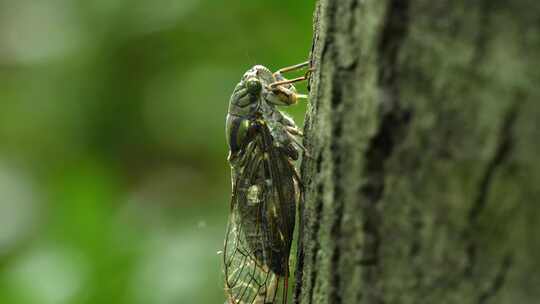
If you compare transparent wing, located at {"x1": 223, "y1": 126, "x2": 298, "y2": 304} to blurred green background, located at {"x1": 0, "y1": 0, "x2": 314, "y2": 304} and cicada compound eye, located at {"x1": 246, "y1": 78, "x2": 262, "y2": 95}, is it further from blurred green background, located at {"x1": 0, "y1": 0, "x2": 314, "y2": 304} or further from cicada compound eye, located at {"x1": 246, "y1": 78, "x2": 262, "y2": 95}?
blurred green background, located at {"x1": 0, "y1": 0, "x2": 314, "y2": 304}

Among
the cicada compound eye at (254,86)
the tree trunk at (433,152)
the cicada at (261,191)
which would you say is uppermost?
the cicada compound eye at (254,86)

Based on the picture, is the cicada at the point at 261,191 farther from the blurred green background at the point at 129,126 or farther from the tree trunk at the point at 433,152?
the tree trunk at the point at 433,152

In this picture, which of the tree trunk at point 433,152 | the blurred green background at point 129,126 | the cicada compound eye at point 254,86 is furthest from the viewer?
the blurred green background at point 129,126

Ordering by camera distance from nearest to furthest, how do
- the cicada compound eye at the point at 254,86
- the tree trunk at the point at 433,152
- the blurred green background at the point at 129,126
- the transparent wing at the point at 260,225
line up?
the tree trunk at the point at 433,152 → the transparent wing at the point at 260,225 → the cicada compound eye at the point at 254,86 → the blurred green background at the point at 129,126

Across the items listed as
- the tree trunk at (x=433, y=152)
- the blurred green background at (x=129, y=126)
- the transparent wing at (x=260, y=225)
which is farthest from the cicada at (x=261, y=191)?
the tree trunk at (x=433, y=152)

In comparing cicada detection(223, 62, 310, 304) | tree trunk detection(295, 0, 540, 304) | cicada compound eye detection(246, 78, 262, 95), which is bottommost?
tree trunk detection(295, 0, 540, 304)

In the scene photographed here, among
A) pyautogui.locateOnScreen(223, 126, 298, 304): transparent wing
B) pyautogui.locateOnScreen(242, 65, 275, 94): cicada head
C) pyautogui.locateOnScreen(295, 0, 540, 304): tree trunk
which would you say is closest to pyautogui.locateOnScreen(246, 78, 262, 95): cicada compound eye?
pyautogui.locateOnScreen(242, 65, 275, 94): cicada head

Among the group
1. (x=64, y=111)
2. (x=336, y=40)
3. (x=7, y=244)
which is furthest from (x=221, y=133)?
(x=336, y=40)

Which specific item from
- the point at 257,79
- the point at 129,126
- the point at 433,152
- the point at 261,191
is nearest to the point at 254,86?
the point at 257,79
